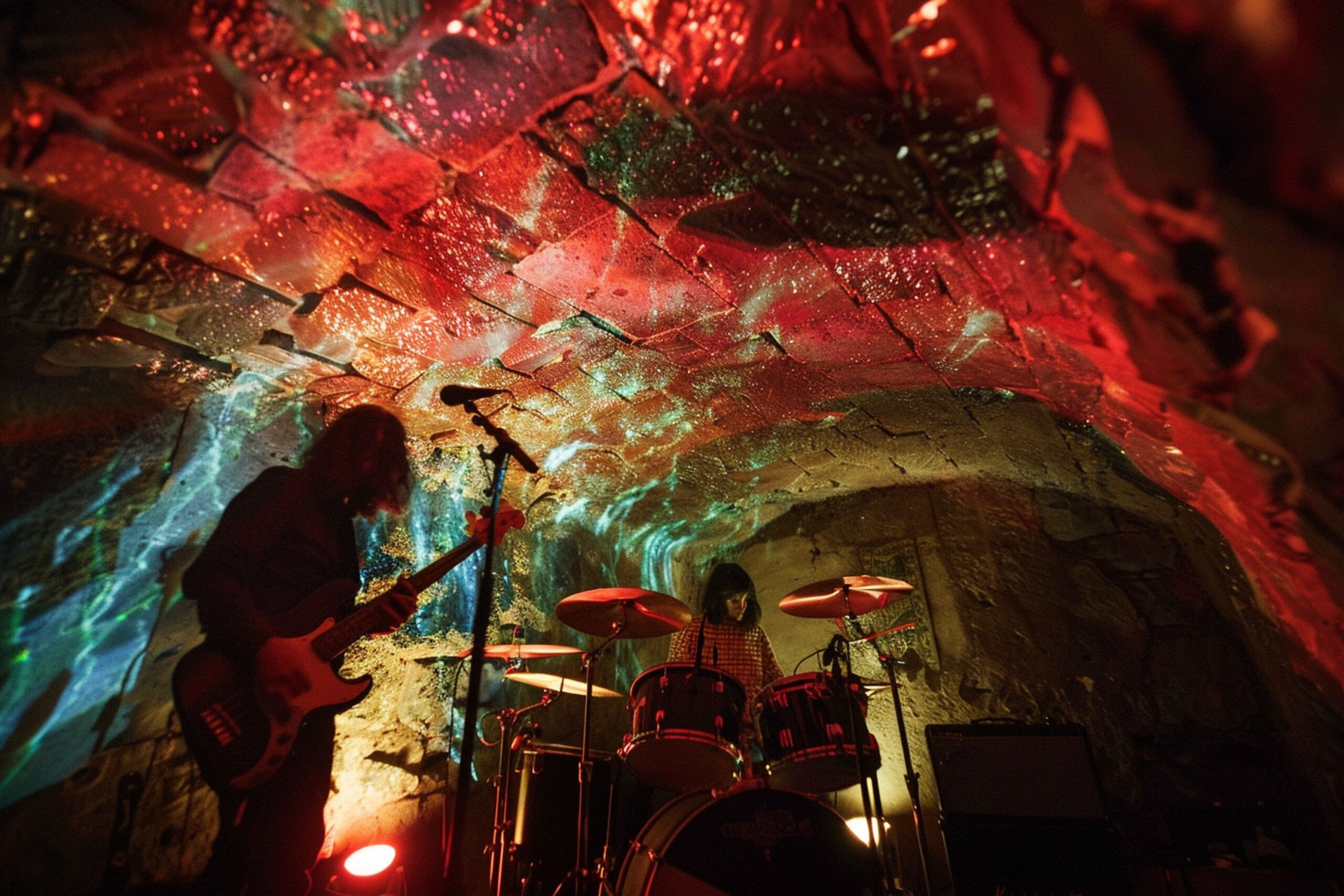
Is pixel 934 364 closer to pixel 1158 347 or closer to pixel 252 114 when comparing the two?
pixel 1158 347

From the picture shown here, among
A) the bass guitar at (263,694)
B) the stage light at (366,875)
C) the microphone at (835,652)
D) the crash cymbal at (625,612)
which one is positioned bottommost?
the stage light at (366,875)

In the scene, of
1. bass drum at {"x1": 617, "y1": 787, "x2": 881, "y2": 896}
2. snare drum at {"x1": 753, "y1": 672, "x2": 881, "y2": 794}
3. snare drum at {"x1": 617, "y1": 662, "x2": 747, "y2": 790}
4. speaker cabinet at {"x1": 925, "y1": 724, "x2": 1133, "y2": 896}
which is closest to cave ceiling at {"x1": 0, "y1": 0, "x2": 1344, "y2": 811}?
speaker cabinet at {"x1": 925, "y1": 724, "x2": 1133, "y2": 896}

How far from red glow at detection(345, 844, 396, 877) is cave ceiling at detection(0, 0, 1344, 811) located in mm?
1436

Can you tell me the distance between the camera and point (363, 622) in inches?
117

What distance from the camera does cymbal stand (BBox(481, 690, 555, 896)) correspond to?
11.5 feet

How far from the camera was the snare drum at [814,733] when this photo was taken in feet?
11.4

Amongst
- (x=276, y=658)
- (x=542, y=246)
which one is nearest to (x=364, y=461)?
(x=276, y=658)

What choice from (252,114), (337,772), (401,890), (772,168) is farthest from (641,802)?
(252,114)

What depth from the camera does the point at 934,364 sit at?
348 cm

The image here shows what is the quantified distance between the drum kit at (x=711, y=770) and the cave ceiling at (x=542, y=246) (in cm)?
139

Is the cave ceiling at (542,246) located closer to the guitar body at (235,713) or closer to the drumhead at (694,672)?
the guitar body at (235,713)

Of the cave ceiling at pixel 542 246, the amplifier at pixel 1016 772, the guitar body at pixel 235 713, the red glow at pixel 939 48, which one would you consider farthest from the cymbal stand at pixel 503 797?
the red glow at pixel 939 48

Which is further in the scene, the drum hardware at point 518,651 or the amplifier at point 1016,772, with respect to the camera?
the drum hardware at point 518,651

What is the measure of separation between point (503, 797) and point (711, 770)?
1.23m
